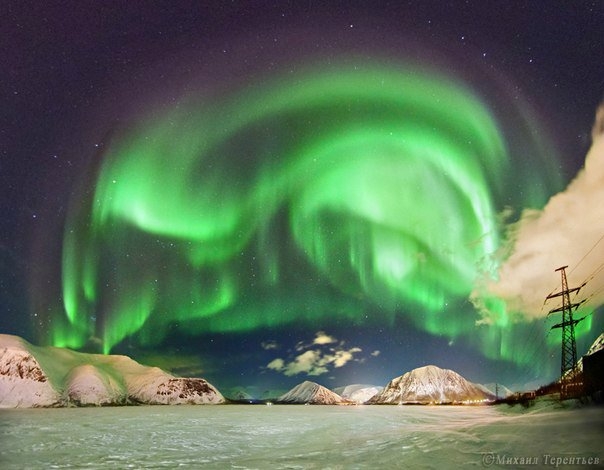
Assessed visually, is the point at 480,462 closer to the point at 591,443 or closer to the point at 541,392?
the point at 591,443

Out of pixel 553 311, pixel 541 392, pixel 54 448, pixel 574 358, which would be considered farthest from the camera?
pixel 541 392

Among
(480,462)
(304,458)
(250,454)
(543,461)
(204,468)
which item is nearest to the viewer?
(543,461)

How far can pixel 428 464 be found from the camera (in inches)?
765

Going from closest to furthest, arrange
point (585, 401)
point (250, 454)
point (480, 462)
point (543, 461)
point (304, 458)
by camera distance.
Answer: point (543, 461)
point (480, 462)
point (304, 458)
point (250, 454)
point (585, 401)

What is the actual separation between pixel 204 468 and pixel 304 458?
222 inches

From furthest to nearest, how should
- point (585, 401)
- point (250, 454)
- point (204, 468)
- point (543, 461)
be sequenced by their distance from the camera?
point (585, 401) → point (250, 454) → point (204, 468) → point (543, 461)

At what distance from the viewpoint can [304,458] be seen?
23.1 metres

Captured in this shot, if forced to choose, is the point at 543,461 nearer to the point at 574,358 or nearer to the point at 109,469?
the point at 109,469

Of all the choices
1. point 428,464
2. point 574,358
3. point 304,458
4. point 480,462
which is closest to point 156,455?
point 304,458

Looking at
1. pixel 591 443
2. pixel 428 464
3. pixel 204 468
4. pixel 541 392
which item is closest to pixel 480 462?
pixel 428 464

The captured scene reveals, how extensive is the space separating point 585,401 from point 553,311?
111 feet

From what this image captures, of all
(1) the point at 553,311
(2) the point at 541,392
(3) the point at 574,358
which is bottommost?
(2) the point at 541,392

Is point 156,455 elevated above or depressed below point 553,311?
below

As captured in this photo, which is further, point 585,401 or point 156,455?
point 585,401
